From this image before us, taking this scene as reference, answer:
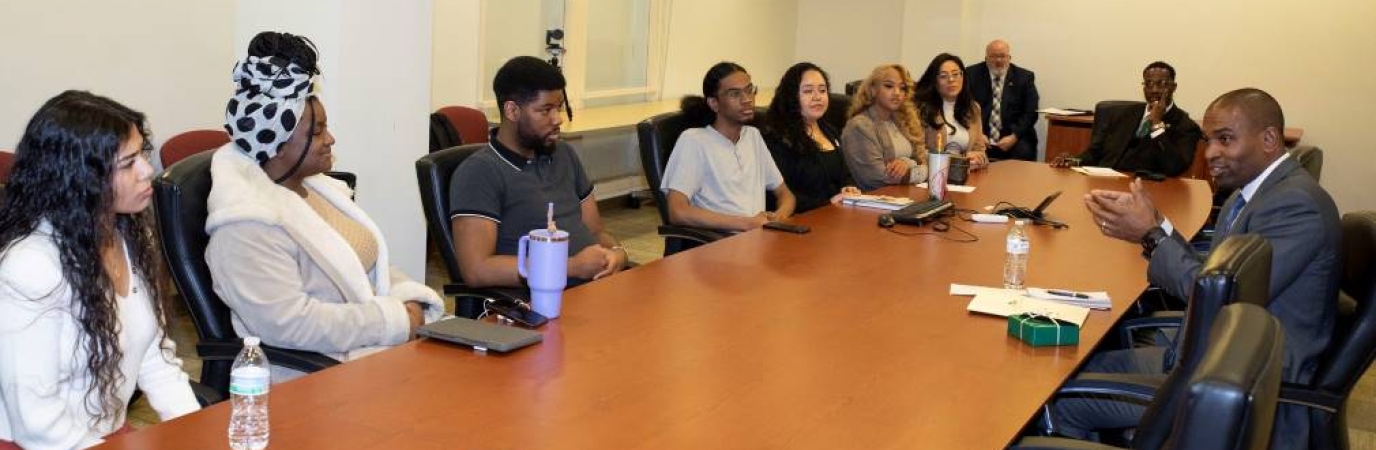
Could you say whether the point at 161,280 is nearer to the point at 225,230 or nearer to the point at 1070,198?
the point at 225,230

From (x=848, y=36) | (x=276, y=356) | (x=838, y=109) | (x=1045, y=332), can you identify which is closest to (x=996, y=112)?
(x=848, y=36)

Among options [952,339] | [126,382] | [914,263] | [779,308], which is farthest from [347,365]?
[914,263]

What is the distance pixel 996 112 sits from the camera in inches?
368

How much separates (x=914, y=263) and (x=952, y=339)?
91 cm

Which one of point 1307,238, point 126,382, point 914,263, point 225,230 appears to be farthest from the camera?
point 914,263

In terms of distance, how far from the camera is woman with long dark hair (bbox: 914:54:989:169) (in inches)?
268

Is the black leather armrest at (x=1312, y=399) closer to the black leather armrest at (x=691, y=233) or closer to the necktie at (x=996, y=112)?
the black leather armrest at (x=691, y=233)

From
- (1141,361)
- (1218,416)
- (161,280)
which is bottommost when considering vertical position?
(1141,361)

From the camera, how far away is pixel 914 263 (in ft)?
12.4

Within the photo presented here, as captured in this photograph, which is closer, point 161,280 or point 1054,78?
point 161,280

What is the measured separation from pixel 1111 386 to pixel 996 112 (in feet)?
22.7

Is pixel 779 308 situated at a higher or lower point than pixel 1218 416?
lower

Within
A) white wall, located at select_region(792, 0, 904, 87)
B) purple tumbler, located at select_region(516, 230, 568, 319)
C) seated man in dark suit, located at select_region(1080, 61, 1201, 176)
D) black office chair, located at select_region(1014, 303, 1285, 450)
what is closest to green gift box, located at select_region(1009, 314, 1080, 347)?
purple tumbler, located at select_region(516, 230, 568, 319)

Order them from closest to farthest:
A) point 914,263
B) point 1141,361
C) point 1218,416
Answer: point 1218,416
point 1141,361
point 914,263
